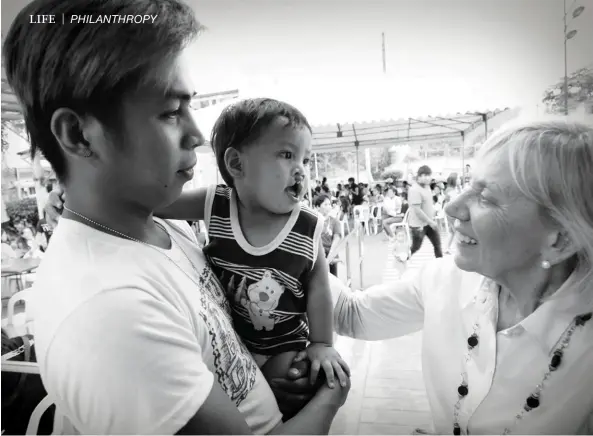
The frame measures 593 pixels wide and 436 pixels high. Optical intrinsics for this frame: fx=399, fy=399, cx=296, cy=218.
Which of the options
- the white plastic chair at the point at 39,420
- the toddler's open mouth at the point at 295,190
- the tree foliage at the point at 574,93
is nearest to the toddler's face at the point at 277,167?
the toddler's open mouth at the point at 295,190

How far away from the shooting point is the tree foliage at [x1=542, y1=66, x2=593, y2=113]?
916 millimetres

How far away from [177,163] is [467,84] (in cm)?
79

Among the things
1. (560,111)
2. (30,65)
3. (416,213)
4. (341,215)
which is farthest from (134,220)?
(560,111)

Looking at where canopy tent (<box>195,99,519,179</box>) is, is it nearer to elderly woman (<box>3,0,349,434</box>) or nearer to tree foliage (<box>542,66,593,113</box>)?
tree foliage (<box>542,66,593,113</box>)

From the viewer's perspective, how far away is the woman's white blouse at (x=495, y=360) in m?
0.80

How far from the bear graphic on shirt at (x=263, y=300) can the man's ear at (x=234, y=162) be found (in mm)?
226

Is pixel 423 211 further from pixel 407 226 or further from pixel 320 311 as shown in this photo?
pixel 320 311

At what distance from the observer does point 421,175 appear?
1167mm

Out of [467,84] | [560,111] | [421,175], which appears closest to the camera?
[560,111]

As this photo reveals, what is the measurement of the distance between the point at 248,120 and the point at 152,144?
9.9 inches

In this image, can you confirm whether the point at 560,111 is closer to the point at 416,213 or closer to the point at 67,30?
the point at 416,213

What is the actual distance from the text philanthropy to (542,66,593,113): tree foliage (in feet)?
2.96

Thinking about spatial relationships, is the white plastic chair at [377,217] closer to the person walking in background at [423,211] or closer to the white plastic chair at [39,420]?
the person walking in background at [423,211]

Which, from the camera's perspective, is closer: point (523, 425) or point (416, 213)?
point (523, 425)
